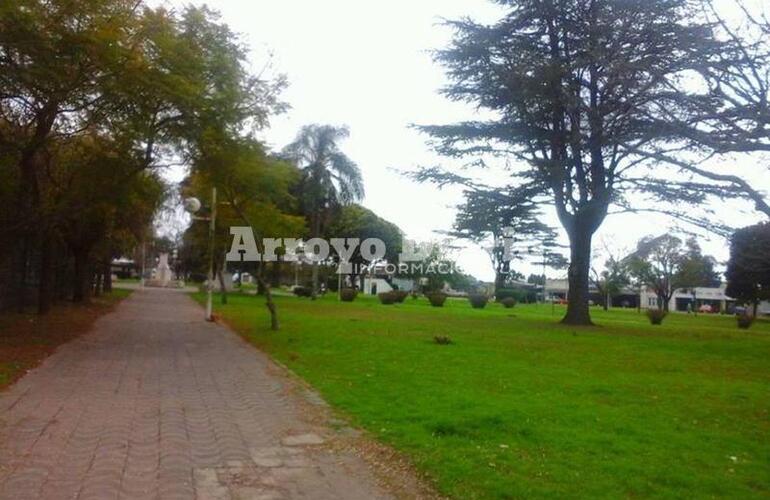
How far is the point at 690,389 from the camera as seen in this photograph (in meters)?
10.5

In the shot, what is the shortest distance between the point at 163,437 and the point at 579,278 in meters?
23.0

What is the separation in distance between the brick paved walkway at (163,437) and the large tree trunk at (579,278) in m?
17.3

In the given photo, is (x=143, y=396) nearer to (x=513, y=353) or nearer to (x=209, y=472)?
(x=209, y=472)

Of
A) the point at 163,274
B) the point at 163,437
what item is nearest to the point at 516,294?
the point at 163,274

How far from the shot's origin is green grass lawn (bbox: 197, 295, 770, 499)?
565 centimetres

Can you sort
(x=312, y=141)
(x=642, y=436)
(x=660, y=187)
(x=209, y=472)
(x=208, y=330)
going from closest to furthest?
(x=209, y=472), (x=642, y=436), (x=208, y=330), (x=660, y=187), (x=312, y=141)

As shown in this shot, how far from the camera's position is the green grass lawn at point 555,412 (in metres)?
5.65

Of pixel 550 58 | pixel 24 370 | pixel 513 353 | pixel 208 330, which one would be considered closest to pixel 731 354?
pixel 513 353

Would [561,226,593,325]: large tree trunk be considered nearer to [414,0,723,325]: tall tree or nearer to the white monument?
[414,0,723,325]: tall tree

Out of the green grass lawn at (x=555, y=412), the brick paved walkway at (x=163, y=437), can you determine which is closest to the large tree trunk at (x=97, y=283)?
the green grass lawn at (x=555, y=412)

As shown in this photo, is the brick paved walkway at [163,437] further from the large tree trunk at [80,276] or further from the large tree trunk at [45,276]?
the large tree trunk at [80,276]

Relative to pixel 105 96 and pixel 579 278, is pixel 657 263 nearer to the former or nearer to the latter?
pixel 579 278

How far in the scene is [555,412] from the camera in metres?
8.08

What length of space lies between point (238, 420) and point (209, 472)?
2.05 meters
